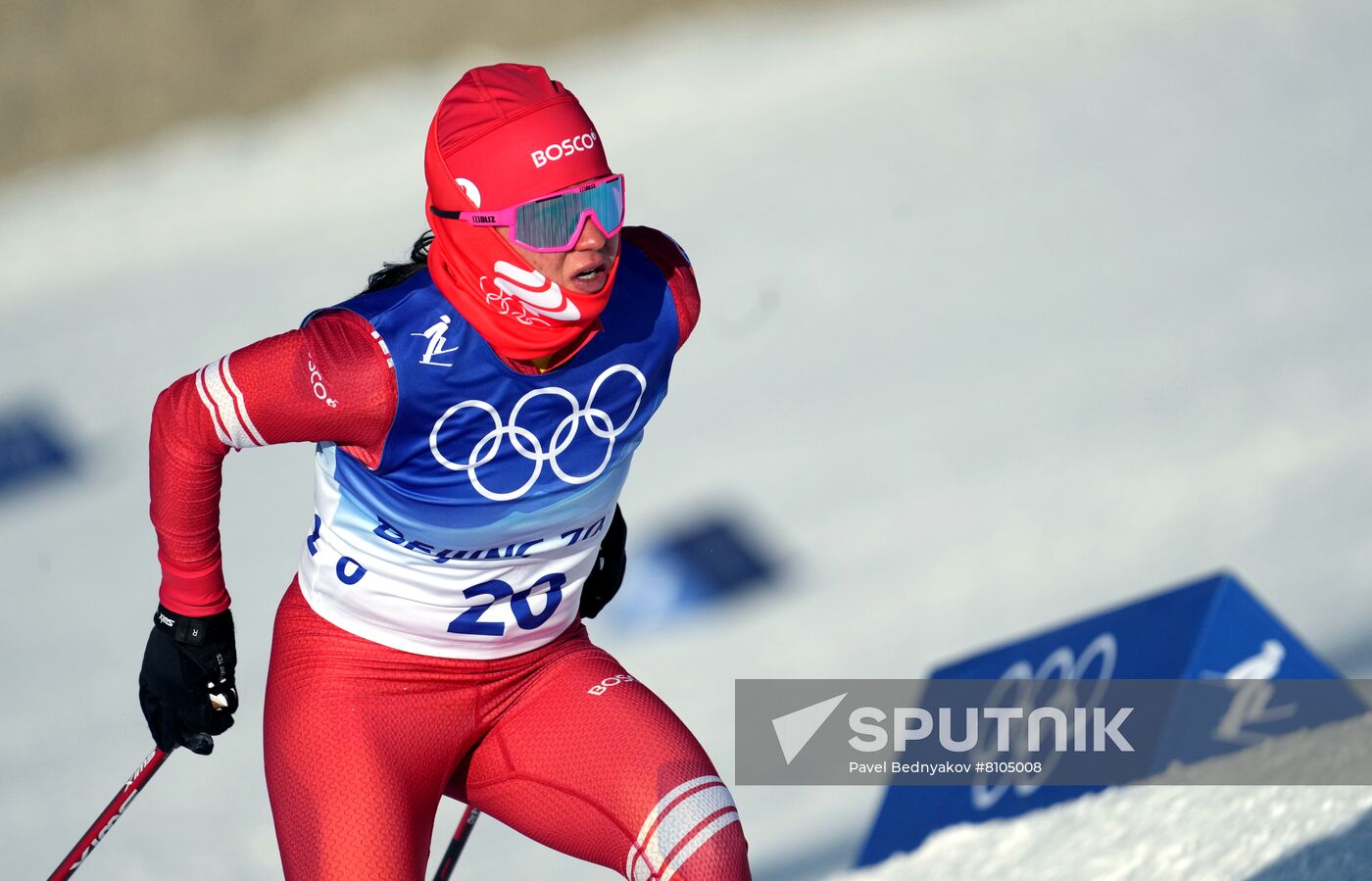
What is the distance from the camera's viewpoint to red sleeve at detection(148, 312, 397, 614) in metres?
2.76

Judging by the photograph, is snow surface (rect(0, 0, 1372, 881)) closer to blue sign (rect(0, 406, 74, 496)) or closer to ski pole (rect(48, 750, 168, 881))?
blue sign (rect(0, 406, 74, 496))

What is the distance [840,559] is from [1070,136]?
3142 millimetres

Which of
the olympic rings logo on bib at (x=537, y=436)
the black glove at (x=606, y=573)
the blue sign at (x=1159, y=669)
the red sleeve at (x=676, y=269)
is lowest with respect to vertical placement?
the blue sign at (x=1159, y=669)

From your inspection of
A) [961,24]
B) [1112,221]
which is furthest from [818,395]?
[961,24]

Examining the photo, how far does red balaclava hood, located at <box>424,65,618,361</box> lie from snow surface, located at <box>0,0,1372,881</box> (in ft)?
6.38

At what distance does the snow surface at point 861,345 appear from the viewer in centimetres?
516

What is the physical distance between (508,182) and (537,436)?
0.42 meters

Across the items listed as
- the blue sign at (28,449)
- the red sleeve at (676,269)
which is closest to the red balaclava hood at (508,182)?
the red sleeve at (676,269)

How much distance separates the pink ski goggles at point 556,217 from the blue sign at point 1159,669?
79.7 inches

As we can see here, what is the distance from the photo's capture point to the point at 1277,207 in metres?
7.31

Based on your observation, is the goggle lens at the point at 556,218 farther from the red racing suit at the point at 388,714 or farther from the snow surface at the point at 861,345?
the snow surface at the point at 861,345

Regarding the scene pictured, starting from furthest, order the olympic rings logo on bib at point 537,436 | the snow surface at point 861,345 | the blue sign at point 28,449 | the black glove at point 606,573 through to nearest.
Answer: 1. the blue sign at point 28,449
2. the snow surface at point 861,345
3. the black glove at point 606,573
4. the olympic rings logo on bib at point 537,436

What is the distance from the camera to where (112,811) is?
3.49 metres

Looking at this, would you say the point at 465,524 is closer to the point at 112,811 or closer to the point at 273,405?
the point at 273,405
